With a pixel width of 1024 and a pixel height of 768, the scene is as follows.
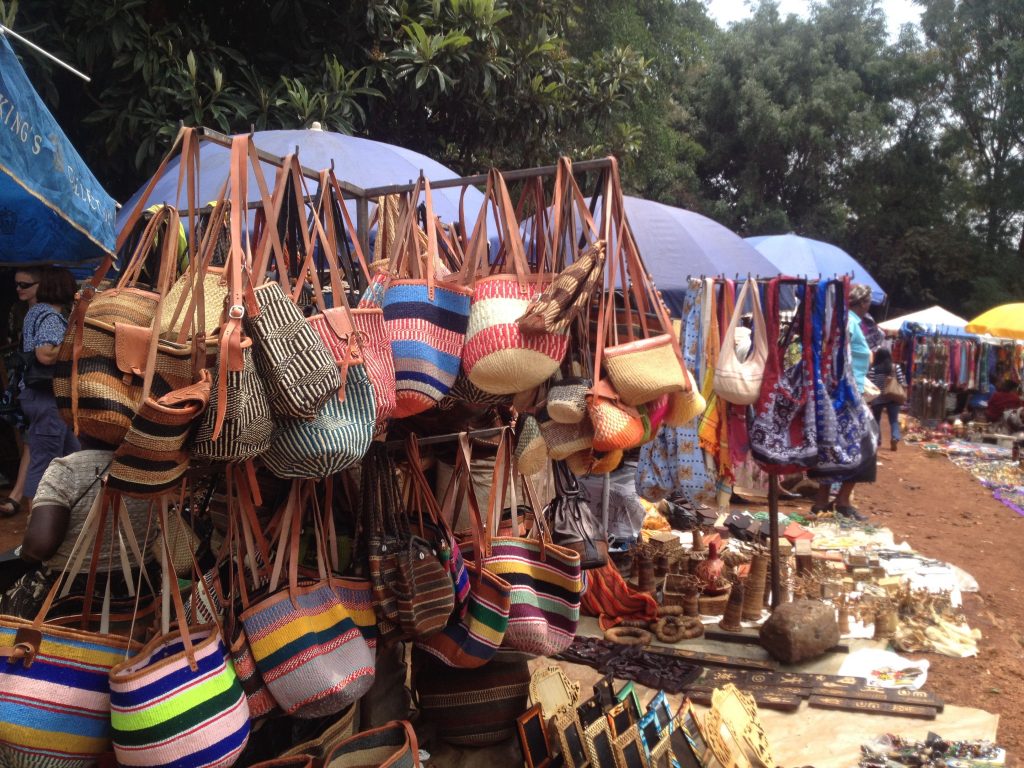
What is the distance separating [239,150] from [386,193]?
0.80 metres

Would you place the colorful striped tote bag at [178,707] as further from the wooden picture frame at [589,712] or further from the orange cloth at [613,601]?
the orange cloth at [613,601]

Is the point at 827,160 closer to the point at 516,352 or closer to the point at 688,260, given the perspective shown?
the point at 688,260

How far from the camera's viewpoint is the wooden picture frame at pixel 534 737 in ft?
9.18

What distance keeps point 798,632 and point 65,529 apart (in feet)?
11.5

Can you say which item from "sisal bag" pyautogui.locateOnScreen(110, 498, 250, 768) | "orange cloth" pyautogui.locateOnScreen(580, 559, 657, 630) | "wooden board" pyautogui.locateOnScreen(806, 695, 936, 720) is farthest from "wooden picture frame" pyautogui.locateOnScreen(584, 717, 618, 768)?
"orange cloth" pyautogui.locateOnScreen(580, 559, 657, 630)

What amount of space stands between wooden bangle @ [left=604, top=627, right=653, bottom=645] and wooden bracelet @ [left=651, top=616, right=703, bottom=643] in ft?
0.23

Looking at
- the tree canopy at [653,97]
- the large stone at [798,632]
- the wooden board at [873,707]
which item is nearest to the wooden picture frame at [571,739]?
the wooden board at [873,707]

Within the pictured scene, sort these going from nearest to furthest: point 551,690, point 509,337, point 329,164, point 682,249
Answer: point 509,337 < point 551,690 < point 329,164 < point 682,249

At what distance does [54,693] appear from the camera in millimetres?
1880

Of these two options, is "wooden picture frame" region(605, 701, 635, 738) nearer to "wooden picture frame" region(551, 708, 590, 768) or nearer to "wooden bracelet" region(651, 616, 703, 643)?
"wooden picture frame" region(551, 708, 590, 768)

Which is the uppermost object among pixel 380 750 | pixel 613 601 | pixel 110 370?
pixel 110 370

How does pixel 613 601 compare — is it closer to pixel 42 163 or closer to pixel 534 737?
pixel 534 737

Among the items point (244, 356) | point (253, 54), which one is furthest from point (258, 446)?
point (253, 54)

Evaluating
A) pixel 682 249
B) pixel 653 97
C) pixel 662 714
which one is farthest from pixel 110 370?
pixel 653 97
